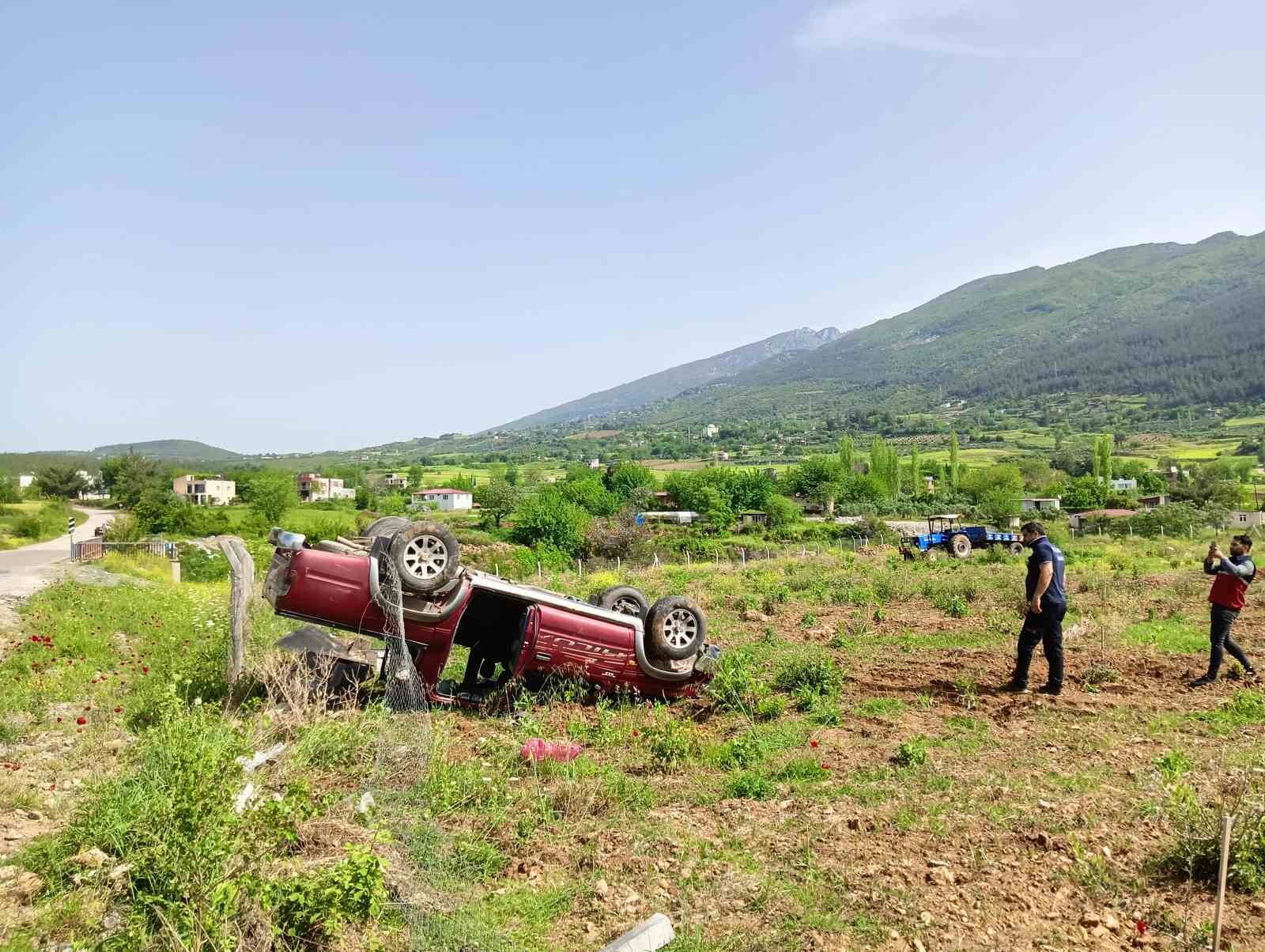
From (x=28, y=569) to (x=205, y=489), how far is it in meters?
70.8

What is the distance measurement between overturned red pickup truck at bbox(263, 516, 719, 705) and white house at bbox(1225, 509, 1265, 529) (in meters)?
60.4

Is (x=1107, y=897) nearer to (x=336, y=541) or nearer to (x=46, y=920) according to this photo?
(x=46, y=920)

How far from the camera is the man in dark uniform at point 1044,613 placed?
865cm

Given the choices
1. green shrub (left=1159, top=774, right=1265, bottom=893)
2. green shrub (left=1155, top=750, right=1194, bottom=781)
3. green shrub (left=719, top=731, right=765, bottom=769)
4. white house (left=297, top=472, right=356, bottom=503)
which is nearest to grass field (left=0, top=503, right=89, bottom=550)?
green shrub (left=719, top=731, right=765, bottom=769)

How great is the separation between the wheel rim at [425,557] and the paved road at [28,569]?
7822 millimetres

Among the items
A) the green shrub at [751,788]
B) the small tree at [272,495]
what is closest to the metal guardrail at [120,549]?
the green shrub at [751,788]

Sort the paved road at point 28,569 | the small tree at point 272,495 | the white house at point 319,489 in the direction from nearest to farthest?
the paved road at point 28,569, the small tree at point 272,495, the white house at point 319,489

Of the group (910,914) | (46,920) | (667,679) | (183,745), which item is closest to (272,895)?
(46,920)

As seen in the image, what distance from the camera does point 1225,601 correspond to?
28.9 feet

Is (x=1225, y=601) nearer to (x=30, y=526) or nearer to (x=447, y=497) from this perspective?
(x=30, y=526)

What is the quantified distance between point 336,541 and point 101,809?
4.30 m

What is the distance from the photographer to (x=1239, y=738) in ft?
22.9

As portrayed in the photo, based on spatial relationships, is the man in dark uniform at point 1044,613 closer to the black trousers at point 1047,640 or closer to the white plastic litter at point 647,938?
the black trousers at point 1047,640

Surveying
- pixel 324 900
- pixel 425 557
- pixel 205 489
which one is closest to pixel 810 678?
pixel 425 557
